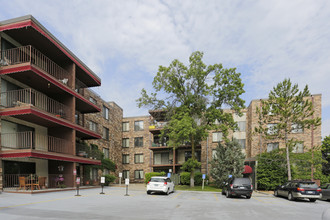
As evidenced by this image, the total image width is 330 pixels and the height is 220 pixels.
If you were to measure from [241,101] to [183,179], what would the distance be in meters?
13.6

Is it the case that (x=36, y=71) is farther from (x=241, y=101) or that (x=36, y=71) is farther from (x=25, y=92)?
(x=241, y=101)

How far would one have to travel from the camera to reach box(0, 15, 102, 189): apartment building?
56.9ft

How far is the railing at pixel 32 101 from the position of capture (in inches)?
707

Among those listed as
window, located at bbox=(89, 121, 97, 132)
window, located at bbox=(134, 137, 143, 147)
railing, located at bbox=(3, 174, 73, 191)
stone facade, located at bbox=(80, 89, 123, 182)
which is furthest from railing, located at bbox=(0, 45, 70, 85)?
window, located at bbox=(134, 137, 143, 147)

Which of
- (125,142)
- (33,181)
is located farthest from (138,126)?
(33,181)

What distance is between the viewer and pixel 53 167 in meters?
22.0

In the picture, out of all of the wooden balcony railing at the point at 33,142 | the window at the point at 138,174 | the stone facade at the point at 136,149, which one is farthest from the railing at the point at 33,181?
the window at the point at 138,174

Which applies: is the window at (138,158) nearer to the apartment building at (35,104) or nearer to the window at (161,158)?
the window at (161,158)

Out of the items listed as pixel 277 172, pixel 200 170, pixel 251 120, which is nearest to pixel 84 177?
pixel 200 170

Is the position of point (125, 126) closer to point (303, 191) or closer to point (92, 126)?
point (92, 126)

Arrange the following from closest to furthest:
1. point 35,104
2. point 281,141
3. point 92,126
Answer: point 35,104
point 92,126
point 281,141

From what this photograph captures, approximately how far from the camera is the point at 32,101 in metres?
20.5

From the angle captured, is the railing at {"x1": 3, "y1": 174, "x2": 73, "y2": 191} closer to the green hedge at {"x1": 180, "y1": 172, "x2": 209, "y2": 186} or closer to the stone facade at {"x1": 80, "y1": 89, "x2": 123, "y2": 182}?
the stone facade at {"x1": 80, "y1": 89, "x2": 123, "y2": 182}

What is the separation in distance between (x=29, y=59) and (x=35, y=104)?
11.9 feet
